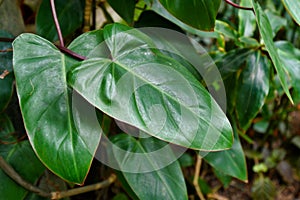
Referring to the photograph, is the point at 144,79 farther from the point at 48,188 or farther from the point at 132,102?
the point at 48,188

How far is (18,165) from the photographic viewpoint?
772 mm

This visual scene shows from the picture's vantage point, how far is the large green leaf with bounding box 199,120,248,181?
0.94 metres

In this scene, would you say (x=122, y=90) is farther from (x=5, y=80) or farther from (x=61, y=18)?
(x=61, y=18)

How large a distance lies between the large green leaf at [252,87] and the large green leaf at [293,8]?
277 mm

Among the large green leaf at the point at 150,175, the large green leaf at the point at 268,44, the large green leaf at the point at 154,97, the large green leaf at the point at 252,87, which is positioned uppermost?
the large green leaf at the point at 268,44

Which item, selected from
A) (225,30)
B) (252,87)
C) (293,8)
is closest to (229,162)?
(252,87)

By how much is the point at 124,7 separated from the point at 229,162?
44 centimetres

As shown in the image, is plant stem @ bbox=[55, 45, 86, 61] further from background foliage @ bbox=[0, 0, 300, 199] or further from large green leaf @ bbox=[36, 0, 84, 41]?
large green leaf @ bbox=[36, 0, 84, 41]

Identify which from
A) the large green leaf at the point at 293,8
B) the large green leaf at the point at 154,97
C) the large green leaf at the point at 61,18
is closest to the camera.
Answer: the large green leaf at the point at 154,97

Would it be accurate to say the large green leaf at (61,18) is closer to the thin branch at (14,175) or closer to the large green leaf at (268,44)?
the thin branch at (14,175)

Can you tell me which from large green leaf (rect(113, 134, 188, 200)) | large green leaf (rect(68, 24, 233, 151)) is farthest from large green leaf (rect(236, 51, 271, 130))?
large green leaf (rect(68, 24, 233, 151))

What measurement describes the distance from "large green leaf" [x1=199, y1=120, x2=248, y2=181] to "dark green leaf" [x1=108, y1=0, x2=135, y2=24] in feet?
1.20

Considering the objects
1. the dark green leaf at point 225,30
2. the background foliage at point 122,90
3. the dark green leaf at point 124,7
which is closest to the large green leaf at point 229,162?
the background foliage at point 122,90

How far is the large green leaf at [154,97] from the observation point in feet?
1.75
